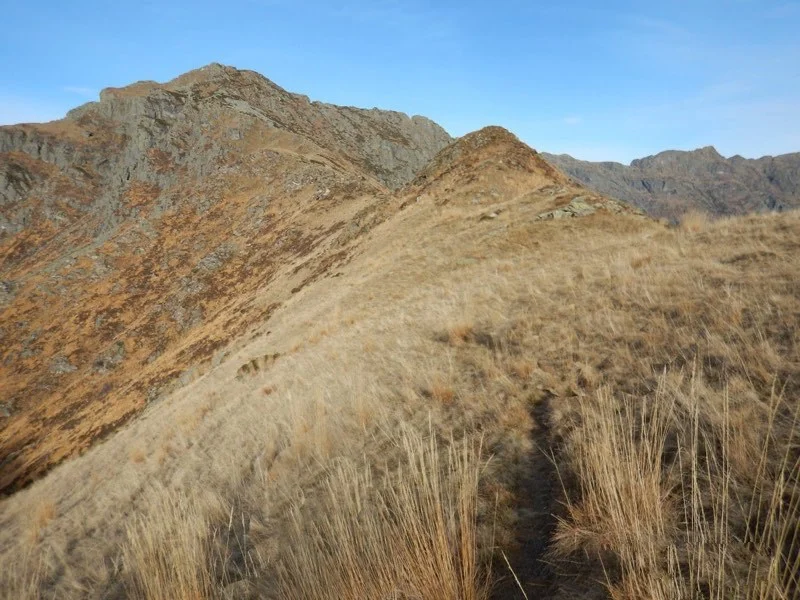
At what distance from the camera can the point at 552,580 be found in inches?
99.3

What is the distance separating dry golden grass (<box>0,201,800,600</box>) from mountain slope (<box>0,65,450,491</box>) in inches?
624

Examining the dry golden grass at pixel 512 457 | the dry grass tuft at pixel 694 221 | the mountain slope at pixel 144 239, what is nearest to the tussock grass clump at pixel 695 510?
the dry golden grass at pixel 512 457

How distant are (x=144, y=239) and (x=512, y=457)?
5154cm

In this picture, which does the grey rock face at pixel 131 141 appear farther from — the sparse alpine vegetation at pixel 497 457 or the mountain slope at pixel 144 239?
the sparse alpine vegetation at pixel 497 457

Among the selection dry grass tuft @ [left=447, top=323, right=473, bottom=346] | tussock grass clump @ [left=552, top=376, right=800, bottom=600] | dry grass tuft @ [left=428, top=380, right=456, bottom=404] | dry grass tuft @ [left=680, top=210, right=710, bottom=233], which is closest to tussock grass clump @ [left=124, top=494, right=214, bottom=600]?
tussock grass clump @ [left=552, top=376, right=800, bottom=600]

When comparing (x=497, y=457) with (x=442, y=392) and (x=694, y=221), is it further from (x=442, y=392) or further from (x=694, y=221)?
(x=694, y=221)

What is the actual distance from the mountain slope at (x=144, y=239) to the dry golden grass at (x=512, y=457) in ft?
52.0

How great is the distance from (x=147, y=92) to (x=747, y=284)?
82.9 m

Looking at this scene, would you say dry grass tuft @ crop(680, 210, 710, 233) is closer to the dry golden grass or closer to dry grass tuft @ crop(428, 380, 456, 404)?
the dry golden grass

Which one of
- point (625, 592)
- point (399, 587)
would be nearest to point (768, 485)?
point (625, 592)

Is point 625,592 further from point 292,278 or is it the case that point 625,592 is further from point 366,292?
point 292,278

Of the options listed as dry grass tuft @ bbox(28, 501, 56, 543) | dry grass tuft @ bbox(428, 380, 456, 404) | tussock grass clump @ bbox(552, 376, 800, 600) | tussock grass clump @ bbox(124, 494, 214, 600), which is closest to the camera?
tussock grass clump @ bbox(552, 376, 800, 600)

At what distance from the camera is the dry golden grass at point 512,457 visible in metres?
2.38

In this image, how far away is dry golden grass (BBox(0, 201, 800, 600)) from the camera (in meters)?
2.38
